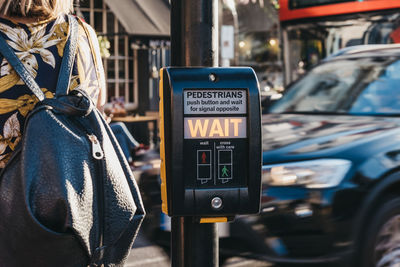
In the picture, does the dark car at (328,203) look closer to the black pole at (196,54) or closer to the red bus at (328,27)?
the black pole at (196,54)

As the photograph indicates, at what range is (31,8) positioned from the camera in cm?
215

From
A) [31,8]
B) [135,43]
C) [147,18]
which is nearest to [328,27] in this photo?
[147,18]

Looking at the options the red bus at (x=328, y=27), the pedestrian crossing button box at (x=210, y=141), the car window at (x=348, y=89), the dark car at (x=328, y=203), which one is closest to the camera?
the pedestrian crossing button box at (x=210, y=141)

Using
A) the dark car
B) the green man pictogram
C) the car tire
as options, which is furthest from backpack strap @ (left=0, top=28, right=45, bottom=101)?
the car tire

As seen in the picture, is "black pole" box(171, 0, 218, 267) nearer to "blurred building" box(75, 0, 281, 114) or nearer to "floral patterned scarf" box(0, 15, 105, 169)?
"floral patterned scarf" box(0, 15, 105, 169)

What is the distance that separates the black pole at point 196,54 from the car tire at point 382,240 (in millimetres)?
2015

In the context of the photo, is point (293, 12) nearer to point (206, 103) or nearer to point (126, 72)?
point (126, 72)

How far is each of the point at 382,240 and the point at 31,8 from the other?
264 centimetres

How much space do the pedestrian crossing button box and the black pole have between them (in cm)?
15

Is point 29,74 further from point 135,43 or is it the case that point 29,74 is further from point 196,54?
point 135,43

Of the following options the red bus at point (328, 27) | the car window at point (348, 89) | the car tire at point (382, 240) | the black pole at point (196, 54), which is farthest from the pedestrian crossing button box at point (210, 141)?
the red bus at point (328, 27)

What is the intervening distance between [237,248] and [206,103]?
229cm

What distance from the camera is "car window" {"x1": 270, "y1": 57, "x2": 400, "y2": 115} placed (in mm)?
5281

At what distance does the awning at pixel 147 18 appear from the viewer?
13.1 metres
